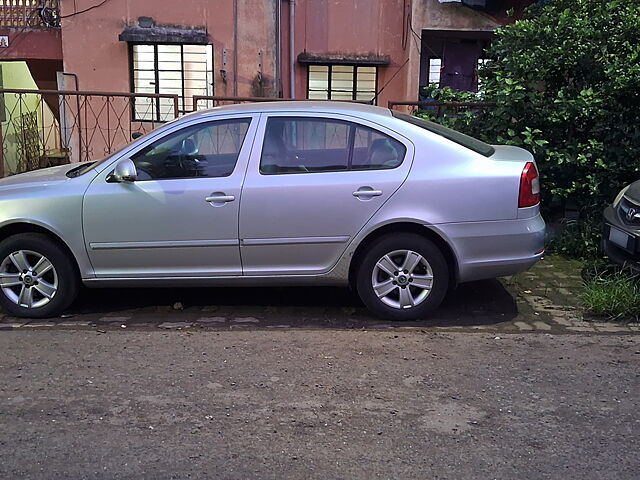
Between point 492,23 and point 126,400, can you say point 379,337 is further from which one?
point 492,23

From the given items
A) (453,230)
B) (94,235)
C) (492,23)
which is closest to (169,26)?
(492,23)

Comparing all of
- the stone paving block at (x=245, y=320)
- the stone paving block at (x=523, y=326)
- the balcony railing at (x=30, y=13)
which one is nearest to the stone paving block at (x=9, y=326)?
the stone paving block at (x=245, y=320)

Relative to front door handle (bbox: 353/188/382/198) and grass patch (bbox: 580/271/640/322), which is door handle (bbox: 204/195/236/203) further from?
grass patch (bbox: 580/271/640/322)

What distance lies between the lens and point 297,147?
5.45 m

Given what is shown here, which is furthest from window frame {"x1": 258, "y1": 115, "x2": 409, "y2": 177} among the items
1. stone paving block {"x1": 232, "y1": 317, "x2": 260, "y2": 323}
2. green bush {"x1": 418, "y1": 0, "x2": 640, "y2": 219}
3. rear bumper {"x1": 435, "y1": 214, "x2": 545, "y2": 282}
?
green bush {"x1": 418, "y1": 0, "x2": 640, "y2": 219}

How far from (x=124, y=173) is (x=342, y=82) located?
8.88m

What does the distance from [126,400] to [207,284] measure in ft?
4.84

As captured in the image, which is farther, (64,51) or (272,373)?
(64,51)

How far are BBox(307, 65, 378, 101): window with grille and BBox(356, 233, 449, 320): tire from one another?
851 cm

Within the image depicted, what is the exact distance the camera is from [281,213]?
535 centimetres

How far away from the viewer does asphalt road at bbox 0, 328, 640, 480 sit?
3.53 metres

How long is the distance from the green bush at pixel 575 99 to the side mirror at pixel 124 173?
4.17m

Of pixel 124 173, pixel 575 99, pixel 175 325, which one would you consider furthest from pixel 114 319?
pixel 575 99

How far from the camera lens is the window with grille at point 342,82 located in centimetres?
1347
